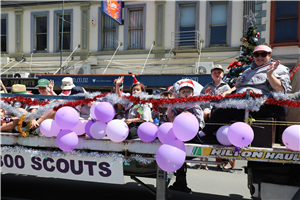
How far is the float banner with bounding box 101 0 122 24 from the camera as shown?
11.5 metres

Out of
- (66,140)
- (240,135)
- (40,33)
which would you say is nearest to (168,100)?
(240,135)

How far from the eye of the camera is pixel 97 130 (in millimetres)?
3439

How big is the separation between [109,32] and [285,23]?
26.3ft

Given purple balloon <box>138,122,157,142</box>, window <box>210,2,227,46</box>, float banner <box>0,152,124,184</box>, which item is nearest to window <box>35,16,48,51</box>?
window <box>210,2,227,46</box>

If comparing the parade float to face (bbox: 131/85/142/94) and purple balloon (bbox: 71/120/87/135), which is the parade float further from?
face (bbox: 131/85/142/94)

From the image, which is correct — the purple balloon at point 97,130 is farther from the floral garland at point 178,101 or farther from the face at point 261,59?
the face at point 261,59

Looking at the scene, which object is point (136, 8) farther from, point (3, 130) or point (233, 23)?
point (3, 130)

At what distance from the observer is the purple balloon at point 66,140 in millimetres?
3393

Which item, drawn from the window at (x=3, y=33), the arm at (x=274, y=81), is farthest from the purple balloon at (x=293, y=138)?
the window at (x=3, y=33)

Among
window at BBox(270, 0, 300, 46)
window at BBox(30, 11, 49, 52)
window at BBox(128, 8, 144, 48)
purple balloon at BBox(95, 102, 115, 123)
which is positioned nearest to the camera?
purple balloon at BBox(95, 102, 115, 123)

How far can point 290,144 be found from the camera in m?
2.88

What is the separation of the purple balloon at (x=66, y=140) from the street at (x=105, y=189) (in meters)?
1.80

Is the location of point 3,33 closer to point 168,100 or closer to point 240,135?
point 168,100

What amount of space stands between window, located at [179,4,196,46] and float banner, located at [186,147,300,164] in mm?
9937
